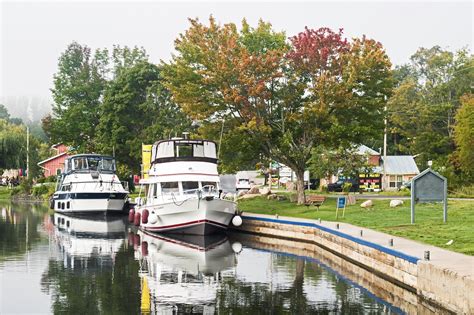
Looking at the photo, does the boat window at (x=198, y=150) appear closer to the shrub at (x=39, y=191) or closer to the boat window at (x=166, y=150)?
the boat window at (x=166, y=150)

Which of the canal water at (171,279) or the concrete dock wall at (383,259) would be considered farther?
the canal water at (171,279)

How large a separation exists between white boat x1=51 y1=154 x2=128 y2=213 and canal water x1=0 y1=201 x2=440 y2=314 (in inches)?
636

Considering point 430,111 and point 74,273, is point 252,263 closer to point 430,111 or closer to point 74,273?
point 74,273

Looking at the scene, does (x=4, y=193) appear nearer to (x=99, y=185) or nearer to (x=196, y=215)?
(x=99, y=185)

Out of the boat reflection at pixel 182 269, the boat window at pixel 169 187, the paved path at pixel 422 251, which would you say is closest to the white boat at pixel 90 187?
the boat reflection at pixel 182 269

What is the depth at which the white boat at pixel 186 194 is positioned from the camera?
3675 centimetres

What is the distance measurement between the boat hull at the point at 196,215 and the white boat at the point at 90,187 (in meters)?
17.9

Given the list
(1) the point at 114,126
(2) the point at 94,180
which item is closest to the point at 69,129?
(1) the point at 114,126

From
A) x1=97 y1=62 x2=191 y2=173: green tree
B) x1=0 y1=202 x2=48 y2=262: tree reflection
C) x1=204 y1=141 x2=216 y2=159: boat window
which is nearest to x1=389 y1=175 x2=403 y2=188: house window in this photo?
x1=97 y1=62 x2=191 y2=173: green tree

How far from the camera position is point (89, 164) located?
6119cm

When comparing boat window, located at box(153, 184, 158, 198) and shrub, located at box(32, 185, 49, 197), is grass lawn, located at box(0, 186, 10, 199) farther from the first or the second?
boat window, located at box(153, 184, 158, 198)

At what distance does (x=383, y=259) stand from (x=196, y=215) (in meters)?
15.2

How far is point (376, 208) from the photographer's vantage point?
131 ft

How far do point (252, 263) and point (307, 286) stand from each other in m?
5.84
